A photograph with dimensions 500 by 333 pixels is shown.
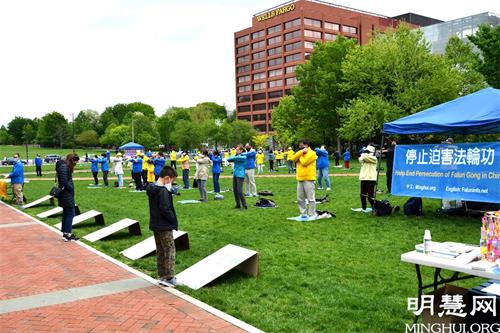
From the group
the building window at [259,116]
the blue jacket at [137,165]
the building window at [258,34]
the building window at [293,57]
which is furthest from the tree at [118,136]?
the blue jacket at [137,165]

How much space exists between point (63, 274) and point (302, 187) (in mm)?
5880

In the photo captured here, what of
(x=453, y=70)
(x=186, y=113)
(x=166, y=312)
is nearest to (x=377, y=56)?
(x=453, y=70)

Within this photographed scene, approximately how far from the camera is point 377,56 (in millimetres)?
42969

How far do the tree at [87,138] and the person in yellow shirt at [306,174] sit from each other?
112 m

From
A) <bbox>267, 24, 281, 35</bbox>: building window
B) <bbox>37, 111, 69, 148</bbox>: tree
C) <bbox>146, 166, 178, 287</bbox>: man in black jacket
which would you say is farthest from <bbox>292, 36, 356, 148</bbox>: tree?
<bbox>37, 111, 69, 148</bbox>: tree

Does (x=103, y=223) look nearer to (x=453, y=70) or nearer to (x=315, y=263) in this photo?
(x=315, y=263)

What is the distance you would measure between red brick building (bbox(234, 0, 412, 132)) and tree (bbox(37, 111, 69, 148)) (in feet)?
151

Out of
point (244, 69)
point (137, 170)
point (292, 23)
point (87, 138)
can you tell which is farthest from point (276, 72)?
point (137, 170)

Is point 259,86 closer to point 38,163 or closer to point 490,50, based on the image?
point 490,50

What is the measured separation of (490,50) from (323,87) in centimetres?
1768

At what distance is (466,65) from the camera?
45156 mm

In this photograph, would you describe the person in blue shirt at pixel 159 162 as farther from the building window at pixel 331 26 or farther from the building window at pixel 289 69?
the building window at pixel 331 26

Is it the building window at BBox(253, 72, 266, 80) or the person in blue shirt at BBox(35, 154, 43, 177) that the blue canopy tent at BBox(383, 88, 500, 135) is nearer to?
the person in blue shirt at BBox(35, 154, 43, 177)

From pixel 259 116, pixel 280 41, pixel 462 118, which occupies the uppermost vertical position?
pixel 280 41
